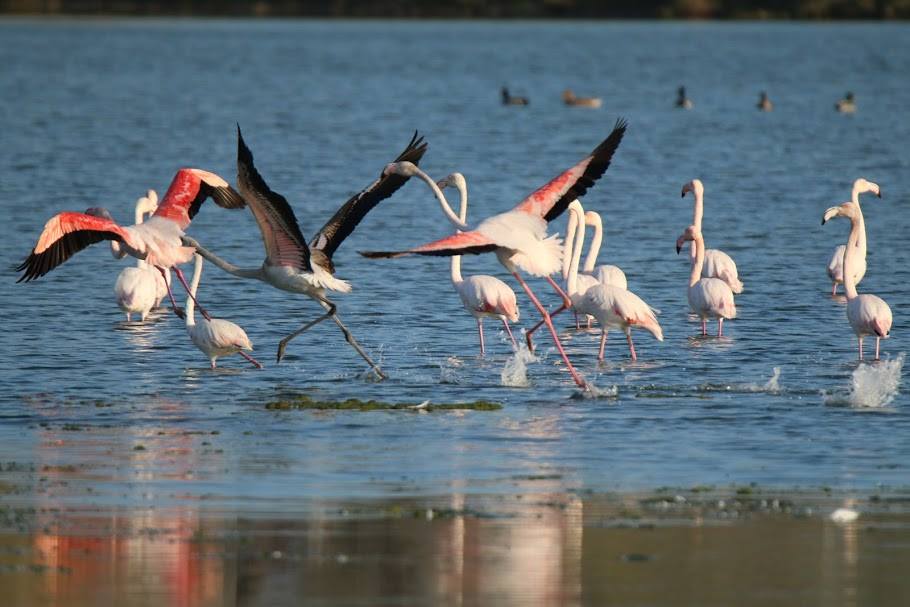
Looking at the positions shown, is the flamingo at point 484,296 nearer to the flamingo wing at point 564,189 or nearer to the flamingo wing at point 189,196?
the flamingo wing at point 564,189

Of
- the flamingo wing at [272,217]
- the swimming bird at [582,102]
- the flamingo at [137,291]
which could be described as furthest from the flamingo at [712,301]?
the swimming bird at [582,102]

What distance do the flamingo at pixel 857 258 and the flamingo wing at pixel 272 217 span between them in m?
4.88

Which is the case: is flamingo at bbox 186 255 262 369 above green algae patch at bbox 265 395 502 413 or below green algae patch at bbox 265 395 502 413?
above

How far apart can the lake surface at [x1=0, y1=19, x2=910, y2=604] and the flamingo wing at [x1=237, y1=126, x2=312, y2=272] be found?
88 cm

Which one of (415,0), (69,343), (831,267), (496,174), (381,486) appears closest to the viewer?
(381,486)

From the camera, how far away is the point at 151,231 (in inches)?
527

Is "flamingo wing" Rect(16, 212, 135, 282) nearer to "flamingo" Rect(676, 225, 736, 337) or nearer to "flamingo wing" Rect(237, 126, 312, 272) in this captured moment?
"flamingo wing" Rect(237, 126, 312, 272)

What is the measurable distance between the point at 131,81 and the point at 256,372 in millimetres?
46607

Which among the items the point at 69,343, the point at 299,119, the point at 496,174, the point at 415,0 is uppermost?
the point at 415,0

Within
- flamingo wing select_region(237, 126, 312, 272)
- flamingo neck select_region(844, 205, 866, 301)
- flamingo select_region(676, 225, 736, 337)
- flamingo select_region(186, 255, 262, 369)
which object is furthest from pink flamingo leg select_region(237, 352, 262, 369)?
flamingo neck select_region(844, 205, 866, 301)

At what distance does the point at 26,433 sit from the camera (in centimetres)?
1023

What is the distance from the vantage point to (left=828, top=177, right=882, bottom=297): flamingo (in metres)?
15.1

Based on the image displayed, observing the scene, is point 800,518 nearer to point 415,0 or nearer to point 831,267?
point 831,267

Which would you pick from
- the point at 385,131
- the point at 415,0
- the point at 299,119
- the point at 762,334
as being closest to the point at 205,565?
the point at 762,334
